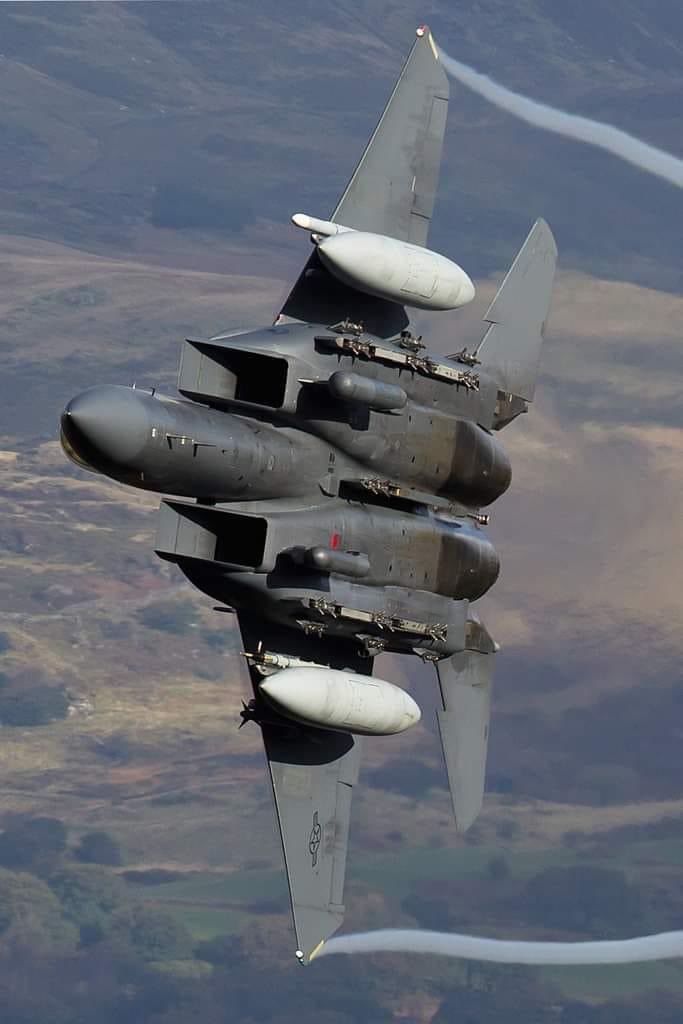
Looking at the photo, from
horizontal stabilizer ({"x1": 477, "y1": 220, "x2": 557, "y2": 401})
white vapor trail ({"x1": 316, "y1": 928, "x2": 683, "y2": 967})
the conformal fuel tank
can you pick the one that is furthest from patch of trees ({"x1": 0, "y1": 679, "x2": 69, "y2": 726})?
the conformal fuel tank

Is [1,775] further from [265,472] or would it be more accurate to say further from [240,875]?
[265,472]

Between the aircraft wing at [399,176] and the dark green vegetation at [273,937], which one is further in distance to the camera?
the dark green vegetation at [273,937]

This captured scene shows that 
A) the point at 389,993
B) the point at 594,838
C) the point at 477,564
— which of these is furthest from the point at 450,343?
the point at 477,564

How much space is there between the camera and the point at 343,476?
94.8 ft

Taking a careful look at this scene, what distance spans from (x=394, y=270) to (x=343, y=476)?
283 centimetres

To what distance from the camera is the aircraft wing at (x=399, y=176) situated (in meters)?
29.2

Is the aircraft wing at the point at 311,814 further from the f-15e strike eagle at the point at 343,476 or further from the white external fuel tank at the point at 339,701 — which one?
the white external fuel tank at the point at 339,701

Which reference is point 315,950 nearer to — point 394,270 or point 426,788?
point 394,270

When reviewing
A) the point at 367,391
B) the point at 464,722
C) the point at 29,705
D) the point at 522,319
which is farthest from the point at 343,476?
the point at 29,705

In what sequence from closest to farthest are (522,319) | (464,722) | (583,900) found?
(464,722) < (522,319) < (583,900)

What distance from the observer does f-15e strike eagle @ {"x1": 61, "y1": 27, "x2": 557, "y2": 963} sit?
27391 millimetres

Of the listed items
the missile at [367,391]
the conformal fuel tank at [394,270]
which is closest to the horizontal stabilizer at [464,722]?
the missile at [367,391]

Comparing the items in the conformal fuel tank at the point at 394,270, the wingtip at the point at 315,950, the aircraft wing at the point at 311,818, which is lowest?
the wingtip at the point at 315,950

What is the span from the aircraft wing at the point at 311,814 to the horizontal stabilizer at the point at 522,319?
4.63m
